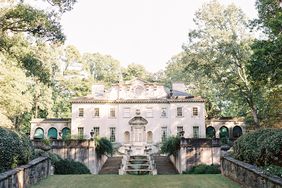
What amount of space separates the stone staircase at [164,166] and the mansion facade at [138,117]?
7806 mm

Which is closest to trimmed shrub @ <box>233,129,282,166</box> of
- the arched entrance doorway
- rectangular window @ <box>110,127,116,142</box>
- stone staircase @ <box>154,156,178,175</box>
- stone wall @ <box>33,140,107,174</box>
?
stone staircase @ <box>154,156,178,175</box>

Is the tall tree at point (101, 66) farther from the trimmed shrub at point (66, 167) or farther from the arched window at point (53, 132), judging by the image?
the trimmed shrub at point (66, 167)

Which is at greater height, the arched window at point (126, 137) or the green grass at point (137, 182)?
the arched window at point (126, 137)

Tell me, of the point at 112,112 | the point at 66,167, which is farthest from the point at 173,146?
the point at 112,112

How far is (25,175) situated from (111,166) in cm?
1914

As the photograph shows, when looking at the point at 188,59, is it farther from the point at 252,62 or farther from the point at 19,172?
the point at 19,172

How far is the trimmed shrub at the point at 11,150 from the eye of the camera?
7972 millimetres

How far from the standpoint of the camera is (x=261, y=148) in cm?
838

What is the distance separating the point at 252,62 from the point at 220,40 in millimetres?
14265

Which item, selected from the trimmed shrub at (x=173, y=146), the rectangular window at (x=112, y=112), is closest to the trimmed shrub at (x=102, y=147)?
the trimmed shrub at (x=173, y=146)

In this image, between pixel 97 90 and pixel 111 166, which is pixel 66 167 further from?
pixel 97 90

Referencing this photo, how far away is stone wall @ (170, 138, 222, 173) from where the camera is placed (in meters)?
23.0

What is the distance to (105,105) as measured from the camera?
125 feet

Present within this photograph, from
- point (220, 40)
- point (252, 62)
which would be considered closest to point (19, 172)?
point (252, 62)
